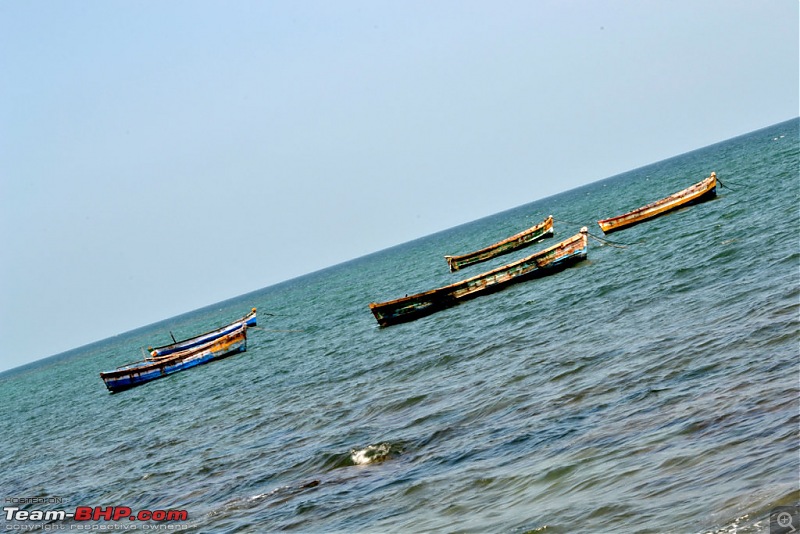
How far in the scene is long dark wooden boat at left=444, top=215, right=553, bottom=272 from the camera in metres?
60.6

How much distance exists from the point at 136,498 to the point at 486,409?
7299mm

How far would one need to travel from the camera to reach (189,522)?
1313 centimetres

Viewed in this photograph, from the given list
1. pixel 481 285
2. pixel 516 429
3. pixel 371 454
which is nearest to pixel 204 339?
pixel 481 285

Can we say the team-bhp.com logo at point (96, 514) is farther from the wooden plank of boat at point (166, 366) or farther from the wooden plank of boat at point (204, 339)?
the wooden plank of boat at point (204, 339)

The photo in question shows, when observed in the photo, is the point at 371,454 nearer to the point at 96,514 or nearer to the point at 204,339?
the point at 96,514

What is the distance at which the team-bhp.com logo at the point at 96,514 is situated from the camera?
45.9 feet

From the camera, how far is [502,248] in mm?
61719

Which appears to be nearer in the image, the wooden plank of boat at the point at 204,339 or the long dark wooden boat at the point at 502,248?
the wooden plank of boat at the point at 204,339

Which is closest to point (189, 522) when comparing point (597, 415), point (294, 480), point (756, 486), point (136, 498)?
point (294, 480)

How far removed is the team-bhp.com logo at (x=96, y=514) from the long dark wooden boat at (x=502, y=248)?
4514 centimetres

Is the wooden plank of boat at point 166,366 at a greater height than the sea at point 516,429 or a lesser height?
greater

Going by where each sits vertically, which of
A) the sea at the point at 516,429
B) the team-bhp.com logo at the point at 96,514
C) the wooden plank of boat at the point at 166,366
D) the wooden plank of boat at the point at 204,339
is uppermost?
the wooden plank of boat at the point at 204,339

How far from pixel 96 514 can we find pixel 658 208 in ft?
137

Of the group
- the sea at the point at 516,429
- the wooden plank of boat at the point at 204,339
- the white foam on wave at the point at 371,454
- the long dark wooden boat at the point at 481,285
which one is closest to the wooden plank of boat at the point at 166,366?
the wooden plank of boat at the point at 204,339
